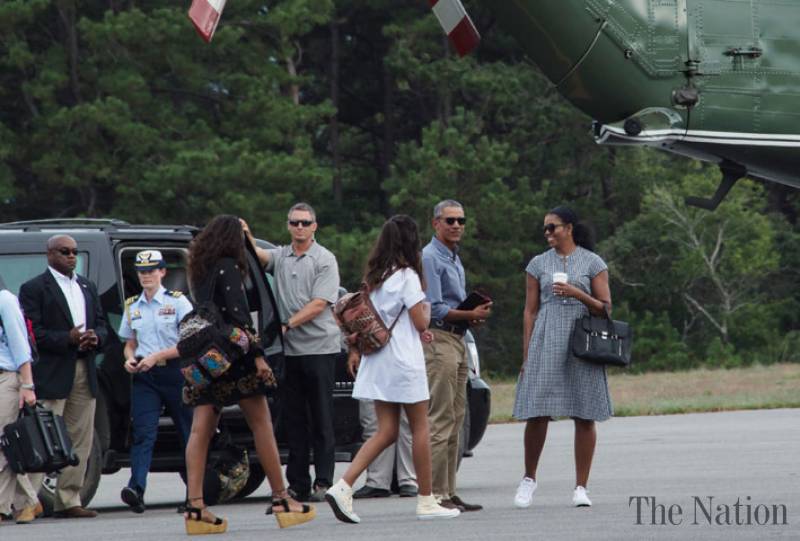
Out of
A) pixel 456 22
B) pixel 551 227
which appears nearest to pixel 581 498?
pixel 551 227

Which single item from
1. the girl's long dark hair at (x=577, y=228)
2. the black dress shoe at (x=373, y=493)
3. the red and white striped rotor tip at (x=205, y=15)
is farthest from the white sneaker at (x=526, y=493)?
the red and white striped rotor tip at (x=205, y=15)

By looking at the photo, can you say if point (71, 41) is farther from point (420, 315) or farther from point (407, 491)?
point (420, 315)

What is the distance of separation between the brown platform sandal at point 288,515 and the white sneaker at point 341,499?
134 millimetres

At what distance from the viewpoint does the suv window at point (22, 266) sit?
11.4 meters

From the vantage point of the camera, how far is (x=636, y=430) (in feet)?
61.4

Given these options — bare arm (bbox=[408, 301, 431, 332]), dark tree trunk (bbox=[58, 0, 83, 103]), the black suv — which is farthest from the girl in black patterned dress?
dark tree trunk (bbox=[58, 0, 83, 103])

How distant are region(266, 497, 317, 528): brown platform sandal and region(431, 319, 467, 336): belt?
151 cm

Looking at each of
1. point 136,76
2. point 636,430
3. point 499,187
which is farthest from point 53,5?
point 636,430

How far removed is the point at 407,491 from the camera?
39.3 feet

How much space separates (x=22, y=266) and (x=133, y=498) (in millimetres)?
1778

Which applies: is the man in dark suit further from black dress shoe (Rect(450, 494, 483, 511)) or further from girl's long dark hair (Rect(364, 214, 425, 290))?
black dress shoe (Rect(450, 494, 483, 511))

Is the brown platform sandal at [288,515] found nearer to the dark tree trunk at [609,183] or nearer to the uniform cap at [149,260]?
the uniform cap at [149,260]

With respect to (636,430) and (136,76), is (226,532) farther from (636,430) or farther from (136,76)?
(136,76)

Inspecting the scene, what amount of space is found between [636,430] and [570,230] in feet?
28.4
